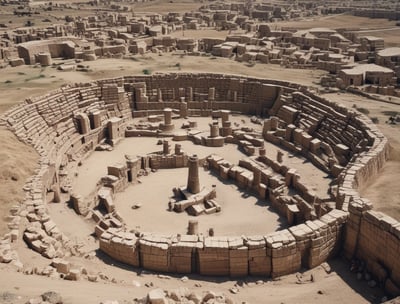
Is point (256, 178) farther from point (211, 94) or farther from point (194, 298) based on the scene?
point (211, 94)

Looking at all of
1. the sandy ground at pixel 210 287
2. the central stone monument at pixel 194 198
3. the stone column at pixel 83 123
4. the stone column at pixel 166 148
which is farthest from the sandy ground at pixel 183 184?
the sandy ground at pixel 210 287

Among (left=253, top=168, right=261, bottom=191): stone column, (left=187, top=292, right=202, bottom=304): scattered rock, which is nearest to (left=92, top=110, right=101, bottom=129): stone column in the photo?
(left=253, top=168, right=261, bottom=191): stone column

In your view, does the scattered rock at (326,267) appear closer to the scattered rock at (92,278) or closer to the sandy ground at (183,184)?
the sandy ground at (183,184)

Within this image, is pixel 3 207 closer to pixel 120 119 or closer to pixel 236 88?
pixel 120 119

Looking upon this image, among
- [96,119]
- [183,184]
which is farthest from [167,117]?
[183,184]

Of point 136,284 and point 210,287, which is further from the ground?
point 136,284

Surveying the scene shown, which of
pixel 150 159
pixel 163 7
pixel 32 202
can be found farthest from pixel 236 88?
pixel 163 7
